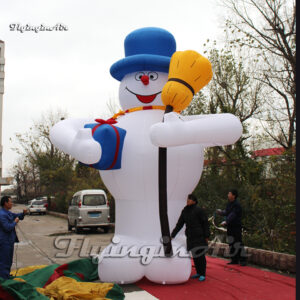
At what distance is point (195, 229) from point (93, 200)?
27.9ft

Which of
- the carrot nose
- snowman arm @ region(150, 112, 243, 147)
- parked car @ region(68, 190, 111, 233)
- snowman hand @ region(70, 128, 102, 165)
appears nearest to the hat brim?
the carrot nose

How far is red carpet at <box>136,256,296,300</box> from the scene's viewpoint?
4.68m

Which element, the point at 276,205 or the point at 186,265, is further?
the point at 276,205

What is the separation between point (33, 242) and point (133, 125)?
23.6 ft

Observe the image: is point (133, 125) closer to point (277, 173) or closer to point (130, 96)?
point (130, 96)

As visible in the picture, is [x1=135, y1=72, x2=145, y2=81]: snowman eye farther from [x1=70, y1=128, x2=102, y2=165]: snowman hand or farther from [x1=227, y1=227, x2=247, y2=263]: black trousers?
[x1=227, y1=227, x2=247, y2=263]: black trousers

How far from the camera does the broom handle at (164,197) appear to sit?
193 inches

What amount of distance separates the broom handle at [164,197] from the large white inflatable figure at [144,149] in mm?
108

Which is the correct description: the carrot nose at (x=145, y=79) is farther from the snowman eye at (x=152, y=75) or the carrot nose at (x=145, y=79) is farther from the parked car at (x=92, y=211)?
the parked car at (x=92, y=211)

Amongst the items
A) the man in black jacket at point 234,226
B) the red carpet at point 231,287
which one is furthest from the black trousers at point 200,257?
the man in black jacket at point 234,226

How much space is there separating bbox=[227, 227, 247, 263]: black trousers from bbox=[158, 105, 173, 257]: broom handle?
203 cm

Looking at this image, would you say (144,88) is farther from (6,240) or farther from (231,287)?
(231,287)

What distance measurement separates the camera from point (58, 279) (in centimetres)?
481

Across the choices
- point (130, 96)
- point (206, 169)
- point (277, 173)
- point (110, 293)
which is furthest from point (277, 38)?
point (110, 293)
